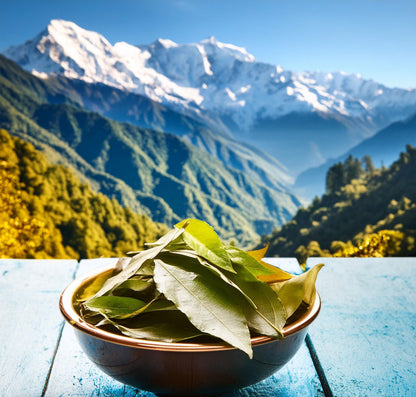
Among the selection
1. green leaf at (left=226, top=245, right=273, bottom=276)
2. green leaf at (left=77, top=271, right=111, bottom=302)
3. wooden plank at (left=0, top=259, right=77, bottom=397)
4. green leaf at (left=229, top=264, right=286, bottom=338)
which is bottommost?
wooden plank at (left=0, top=259, right=77, bottom=397)

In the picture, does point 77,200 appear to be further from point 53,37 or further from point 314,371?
point 53,37

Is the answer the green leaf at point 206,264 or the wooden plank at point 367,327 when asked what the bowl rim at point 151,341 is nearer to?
the green leaf at point 206,264

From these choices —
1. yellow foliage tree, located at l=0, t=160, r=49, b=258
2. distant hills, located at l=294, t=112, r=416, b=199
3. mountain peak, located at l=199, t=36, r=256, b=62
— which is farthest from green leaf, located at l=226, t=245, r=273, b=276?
mountain peak, located at l=199, t=36, r=256, b=62

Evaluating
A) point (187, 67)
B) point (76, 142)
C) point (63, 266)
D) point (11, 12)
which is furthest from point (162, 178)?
point (187, 67)

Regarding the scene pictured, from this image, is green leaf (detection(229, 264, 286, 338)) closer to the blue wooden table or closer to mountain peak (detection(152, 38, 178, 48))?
the blue wooden table

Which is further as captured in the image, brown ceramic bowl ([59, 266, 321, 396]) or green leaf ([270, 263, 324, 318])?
green leaf ([270, 263, 324, 318])

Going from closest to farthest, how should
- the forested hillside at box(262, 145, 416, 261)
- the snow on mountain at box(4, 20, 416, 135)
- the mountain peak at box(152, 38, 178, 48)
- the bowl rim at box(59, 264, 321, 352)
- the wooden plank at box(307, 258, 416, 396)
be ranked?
the bowl rim at box(59, 264, 321, 352), the wooden plank at box(307, 258, 416, 396), the forested hillside at box(262, 145, 416, 261), the snow on mountain at box(4, 20, 416, 135), the mountain peak at box(152, 38, 178, 48)
